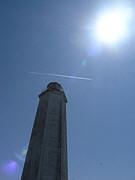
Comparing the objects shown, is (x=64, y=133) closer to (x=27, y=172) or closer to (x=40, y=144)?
(x=40, y=144)

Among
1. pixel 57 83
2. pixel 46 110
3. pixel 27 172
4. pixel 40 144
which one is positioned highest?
pixel 57 83

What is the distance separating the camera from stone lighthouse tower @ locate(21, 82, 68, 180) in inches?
626

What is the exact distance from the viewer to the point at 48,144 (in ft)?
57.4

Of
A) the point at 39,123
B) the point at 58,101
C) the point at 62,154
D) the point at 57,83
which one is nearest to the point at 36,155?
the point at 62,154

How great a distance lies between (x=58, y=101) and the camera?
21.9 metres

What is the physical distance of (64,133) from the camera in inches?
771

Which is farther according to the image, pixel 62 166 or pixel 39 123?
pixel 39 123

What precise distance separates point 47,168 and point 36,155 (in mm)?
1774

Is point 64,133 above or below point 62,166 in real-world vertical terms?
above

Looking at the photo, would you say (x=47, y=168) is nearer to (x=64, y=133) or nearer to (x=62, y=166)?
(x=62, y=166)

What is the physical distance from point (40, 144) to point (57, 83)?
10.1 m

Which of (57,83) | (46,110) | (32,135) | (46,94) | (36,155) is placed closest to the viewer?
(36,155)

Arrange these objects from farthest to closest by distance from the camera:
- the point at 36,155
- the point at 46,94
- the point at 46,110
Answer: the point at 46,94 < the point at 46,110 < the point at 36,155

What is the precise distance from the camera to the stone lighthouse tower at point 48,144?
52.1 ft
